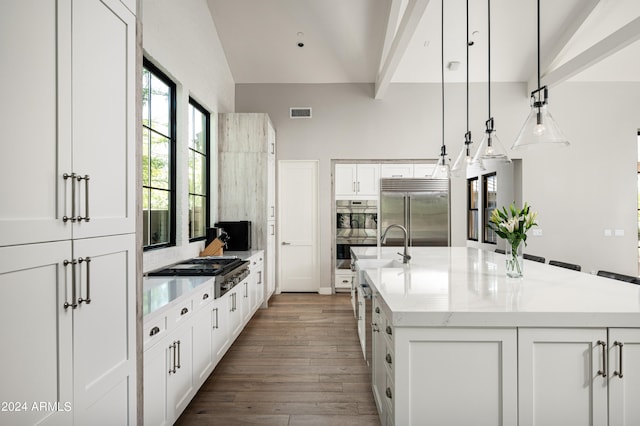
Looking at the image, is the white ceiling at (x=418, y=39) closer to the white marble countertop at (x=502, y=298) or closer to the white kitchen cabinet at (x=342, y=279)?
the white marble countertop at (x=502, y=298)

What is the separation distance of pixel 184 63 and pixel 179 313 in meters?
2.85

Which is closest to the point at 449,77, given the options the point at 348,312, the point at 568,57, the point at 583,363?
the point at 568,57

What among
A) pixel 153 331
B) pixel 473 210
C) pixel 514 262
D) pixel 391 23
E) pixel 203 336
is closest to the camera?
pixel 153 331

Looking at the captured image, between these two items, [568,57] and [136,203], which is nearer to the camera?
[136,203]

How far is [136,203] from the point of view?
161cm

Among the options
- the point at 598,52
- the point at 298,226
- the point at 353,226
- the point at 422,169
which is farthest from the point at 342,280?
the point at 598,52

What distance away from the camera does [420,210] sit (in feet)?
19.2

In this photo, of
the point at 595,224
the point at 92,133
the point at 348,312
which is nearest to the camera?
the point at 92,133

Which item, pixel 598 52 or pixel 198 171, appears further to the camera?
pixel 198 171

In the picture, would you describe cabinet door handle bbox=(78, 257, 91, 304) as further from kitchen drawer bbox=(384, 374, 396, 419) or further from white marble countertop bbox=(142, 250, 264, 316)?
kitchen drawer bbox=(384, 374, 396, 419)

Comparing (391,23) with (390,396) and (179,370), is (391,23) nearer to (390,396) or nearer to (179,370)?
(390,396)

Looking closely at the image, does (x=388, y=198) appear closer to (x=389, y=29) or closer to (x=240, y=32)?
(x=389, y=29)

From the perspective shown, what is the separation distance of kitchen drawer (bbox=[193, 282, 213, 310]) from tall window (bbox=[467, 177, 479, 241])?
4.92 m

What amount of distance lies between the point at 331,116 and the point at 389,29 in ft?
5.85
